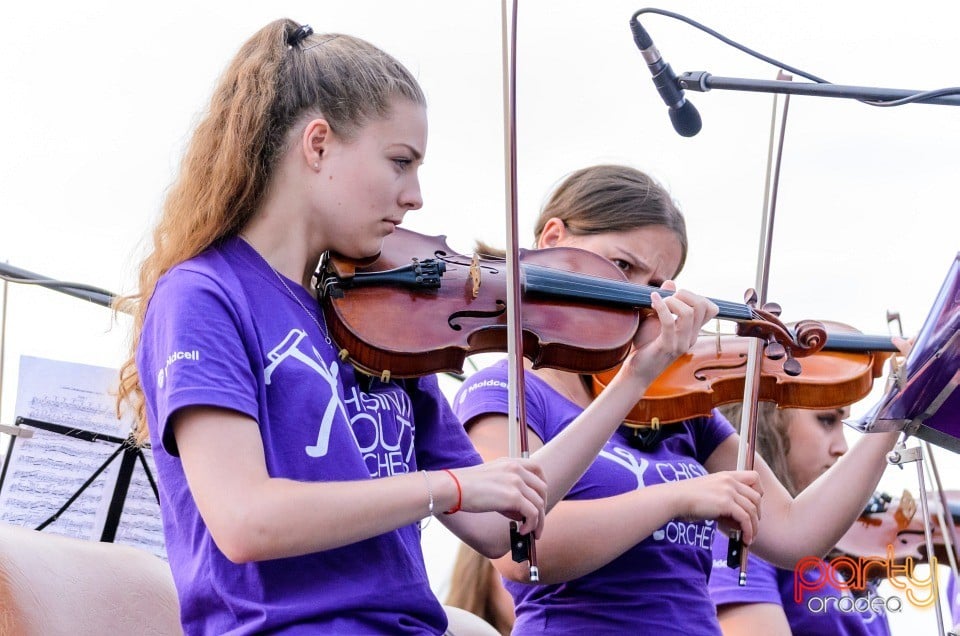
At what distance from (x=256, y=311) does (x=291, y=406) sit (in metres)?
0.15

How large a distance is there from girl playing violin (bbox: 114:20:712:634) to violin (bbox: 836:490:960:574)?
1556 millimetres

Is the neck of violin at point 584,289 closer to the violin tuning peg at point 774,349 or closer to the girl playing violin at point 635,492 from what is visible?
the girl playing violin at point 635,492

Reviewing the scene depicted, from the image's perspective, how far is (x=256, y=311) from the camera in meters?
1.61

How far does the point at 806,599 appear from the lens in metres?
2.84

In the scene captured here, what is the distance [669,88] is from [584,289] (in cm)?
43

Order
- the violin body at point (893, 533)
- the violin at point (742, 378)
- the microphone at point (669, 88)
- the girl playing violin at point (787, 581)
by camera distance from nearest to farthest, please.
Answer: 1. the microphone at point (669, 88)
2. the violin at point (742, 378)
3. the girl playing violin at point (787, 581)
4. the violin body at point (893, 533)

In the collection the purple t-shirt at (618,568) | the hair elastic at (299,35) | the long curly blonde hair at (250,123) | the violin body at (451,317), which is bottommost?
the purple t-shirt at (618,568)

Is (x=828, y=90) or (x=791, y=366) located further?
(x=791, y=366)

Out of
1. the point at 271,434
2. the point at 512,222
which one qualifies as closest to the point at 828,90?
the point at 512,222

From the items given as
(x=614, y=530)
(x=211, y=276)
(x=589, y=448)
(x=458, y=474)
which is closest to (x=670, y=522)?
(x=614, y=530)

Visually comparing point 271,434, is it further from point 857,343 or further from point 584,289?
point 857,343

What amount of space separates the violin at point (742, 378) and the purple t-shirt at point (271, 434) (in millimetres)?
707

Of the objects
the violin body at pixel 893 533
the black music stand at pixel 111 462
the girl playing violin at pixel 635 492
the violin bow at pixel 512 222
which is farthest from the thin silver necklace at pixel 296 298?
the violin body at pixel 893 533

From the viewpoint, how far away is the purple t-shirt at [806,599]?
2.73 m
